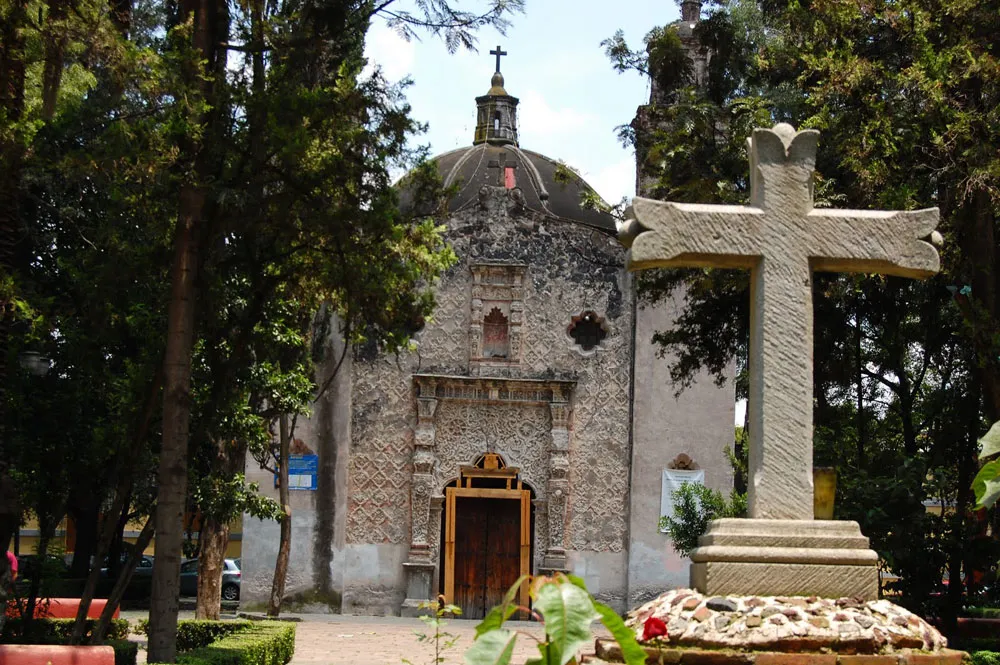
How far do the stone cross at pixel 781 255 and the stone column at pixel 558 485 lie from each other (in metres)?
15.4

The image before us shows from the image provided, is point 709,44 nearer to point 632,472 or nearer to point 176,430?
point 632,472

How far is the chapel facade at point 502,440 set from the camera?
21812mm

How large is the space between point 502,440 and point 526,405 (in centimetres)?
75

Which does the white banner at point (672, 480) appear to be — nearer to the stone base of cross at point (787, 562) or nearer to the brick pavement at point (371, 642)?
the brick pavement at point (371, 642)

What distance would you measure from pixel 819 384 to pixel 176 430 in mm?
11111

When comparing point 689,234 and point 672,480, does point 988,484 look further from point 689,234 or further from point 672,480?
point 672,480

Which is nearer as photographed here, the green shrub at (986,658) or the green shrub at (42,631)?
the green shrub at (986,658)

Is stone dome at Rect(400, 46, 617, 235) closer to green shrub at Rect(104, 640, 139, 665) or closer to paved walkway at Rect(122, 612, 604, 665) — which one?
paved walkway at Rect(122, 612, 604, 665)

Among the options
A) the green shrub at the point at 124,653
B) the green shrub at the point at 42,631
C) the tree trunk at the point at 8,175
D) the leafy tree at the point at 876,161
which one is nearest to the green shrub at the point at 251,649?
the green shrub at the point at 124,653

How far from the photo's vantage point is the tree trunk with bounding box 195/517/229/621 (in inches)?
623

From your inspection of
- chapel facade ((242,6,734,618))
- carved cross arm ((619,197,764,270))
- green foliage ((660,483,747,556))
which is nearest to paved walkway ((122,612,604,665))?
chapel facade ((242,6,734,618))

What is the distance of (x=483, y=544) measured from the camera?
22.0 m

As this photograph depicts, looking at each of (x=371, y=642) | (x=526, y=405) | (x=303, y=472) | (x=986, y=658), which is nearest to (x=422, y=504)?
(x=303, y=472)

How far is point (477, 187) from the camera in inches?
957
